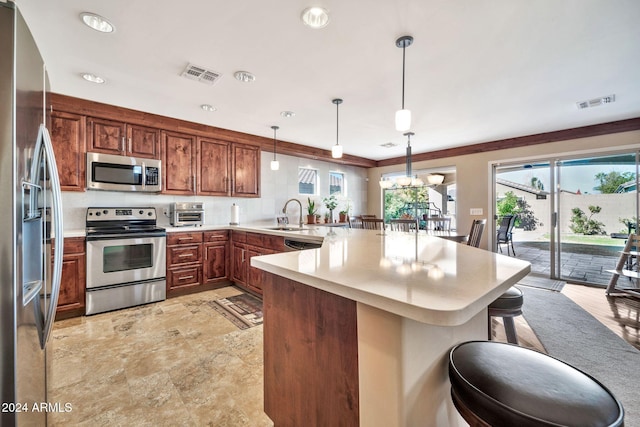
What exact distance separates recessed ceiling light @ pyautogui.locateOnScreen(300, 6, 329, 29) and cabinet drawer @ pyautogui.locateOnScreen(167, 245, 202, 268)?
9.88ft

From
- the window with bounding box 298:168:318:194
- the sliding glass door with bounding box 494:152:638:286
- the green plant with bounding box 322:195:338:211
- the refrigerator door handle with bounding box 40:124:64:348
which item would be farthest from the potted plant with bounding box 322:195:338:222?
the refrigerator door handle with bounding box 40:124:64:348

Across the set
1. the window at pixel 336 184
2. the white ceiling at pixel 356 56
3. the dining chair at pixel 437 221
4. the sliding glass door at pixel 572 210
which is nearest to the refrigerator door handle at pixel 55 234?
the white ceiling at pixel 356 56

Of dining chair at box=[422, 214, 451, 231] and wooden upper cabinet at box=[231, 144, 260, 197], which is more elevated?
wooden upper cabinet at box=[231, 144, 260, 197]

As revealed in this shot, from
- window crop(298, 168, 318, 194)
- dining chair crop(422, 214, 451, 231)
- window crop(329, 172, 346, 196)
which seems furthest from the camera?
window crop(329, 172, 346, 196)

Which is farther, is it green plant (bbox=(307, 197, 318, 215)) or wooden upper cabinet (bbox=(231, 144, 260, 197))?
green plant (bbox=(307, 197, 318, 215))

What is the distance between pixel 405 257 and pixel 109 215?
3.65m

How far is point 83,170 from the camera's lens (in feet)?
10.2

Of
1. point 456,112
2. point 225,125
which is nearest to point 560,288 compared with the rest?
point 456,112

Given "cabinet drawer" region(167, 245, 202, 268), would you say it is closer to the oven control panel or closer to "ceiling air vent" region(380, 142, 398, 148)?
the oven control panel

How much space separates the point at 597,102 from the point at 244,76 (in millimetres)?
3932

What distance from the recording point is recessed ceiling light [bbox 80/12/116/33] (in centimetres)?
174

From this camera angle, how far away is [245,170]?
14.6ft

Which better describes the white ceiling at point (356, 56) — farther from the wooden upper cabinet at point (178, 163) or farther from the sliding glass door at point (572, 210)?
the sliding glass door at point (572, 210)

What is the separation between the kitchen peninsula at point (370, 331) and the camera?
0.75 metres
